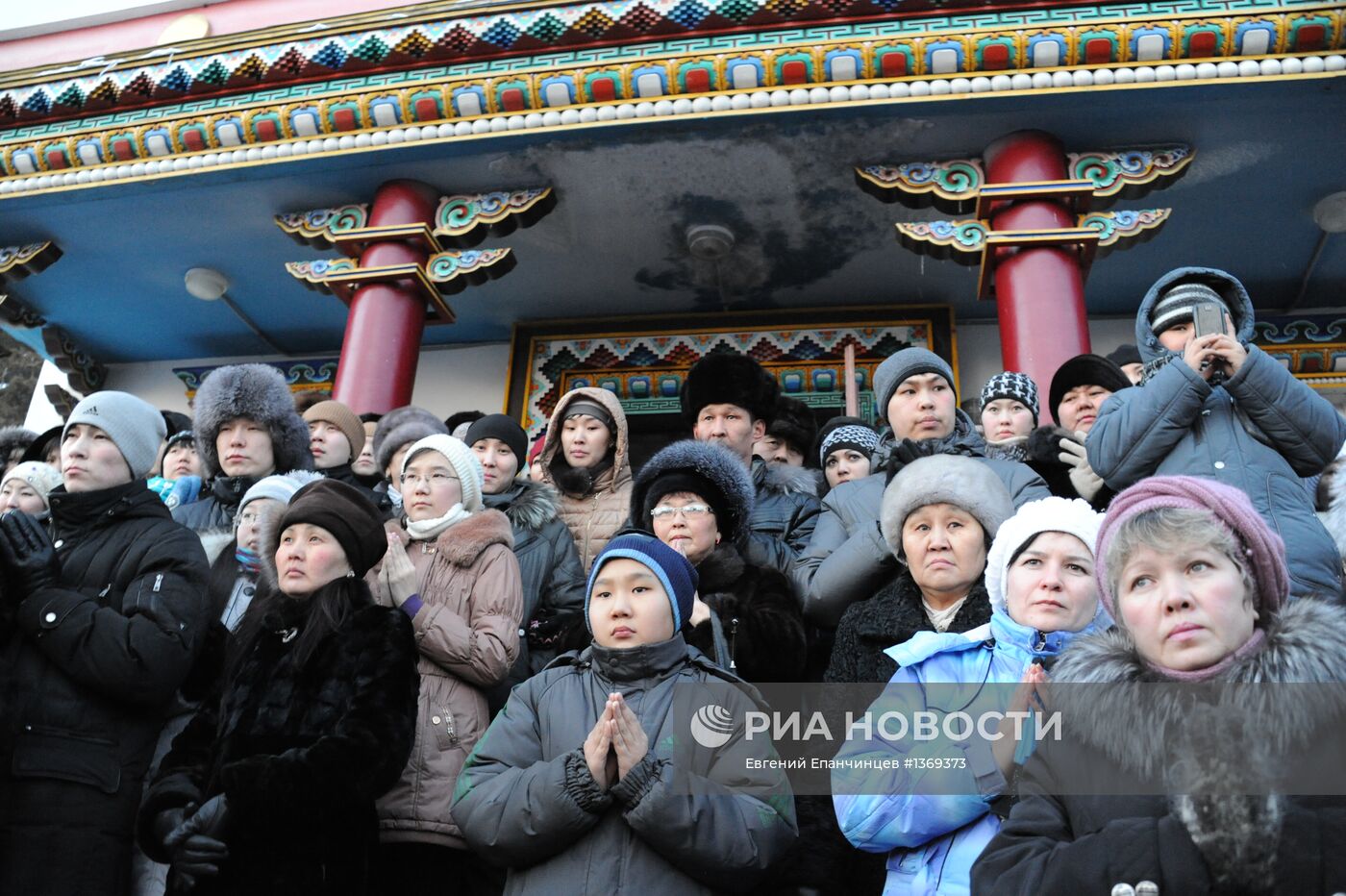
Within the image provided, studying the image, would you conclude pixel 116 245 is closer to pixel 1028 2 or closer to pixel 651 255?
pixel 651 255

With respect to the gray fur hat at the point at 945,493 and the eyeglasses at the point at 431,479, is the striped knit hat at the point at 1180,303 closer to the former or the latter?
the gray fur hat at the point at 945,493

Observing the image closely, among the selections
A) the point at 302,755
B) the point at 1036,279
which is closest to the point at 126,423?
the point at 302,755

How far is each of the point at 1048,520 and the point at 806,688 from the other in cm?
76

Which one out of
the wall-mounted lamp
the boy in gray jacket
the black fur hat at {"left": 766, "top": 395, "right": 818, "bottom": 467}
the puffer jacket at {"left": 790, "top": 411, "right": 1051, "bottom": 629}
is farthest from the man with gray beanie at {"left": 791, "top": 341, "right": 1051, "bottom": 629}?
the wall-mounted lamp

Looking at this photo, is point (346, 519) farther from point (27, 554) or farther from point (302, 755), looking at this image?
point (27, 554)

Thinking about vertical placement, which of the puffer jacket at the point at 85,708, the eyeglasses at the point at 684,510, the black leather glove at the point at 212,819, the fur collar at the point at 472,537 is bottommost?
the black leather glove at the point at 212,819

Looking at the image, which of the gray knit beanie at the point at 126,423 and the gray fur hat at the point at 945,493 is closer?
the gray fur hat at the point at 945,493

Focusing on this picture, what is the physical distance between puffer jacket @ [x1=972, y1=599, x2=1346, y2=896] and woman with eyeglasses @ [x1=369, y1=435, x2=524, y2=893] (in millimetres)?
1264

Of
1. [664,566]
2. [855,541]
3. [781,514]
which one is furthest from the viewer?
[781,514]

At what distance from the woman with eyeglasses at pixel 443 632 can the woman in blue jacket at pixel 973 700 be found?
0.92 meters

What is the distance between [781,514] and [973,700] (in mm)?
1606

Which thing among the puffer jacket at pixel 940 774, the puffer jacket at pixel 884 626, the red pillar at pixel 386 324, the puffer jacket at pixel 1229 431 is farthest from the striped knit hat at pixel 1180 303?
the red pillar at pixel 386 324

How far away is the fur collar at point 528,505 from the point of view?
3.52 m

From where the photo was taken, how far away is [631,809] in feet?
6.82
